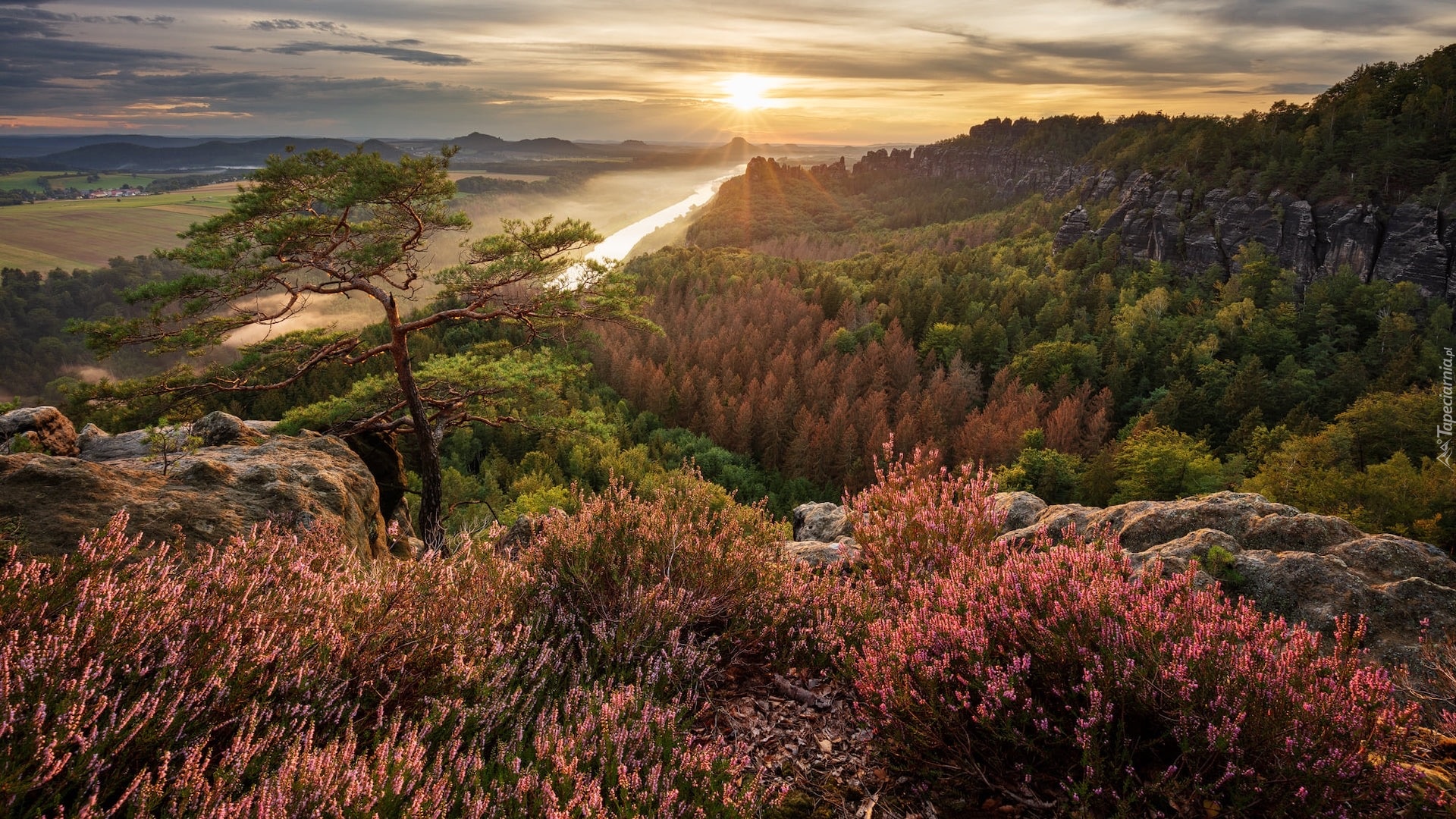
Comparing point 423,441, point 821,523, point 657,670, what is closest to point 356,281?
point 423,441

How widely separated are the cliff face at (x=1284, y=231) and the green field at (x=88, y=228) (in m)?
128

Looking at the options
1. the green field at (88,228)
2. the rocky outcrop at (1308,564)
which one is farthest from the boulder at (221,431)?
the green field at (88,228)

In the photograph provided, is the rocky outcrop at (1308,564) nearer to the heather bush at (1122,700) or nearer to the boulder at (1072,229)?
the heather bush at (1122,700)

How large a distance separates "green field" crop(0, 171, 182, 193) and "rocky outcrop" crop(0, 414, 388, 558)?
18293cm

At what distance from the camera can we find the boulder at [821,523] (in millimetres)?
15062

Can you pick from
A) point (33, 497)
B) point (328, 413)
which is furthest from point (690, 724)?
point (328, 413)

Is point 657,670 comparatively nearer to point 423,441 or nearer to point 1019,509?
point 423,441

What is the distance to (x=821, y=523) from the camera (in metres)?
16.5

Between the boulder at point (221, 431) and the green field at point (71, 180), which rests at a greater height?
the green field at point (71, 180)

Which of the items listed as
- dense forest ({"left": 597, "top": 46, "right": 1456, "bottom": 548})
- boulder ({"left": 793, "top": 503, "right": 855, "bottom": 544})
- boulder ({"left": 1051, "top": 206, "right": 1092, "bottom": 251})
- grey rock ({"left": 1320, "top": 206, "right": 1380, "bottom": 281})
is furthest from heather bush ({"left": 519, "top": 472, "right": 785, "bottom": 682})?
boulder ({"left": 1051, "top": 206, "right": 1092, "bottom": 251})

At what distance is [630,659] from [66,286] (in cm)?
10856

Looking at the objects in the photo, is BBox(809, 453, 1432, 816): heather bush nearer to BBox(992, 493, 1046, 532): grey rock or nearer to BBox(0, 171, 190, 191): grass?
BBox(992, 493, 1046, 532): grey rock

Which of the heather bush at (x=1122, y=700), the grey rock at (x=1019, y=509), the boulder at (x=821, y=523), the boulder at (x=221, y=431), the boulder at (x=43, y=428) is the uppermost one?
the heather bush at (x=1122, y=700)

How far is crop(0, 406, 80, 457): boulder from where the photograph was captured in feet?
29.7
